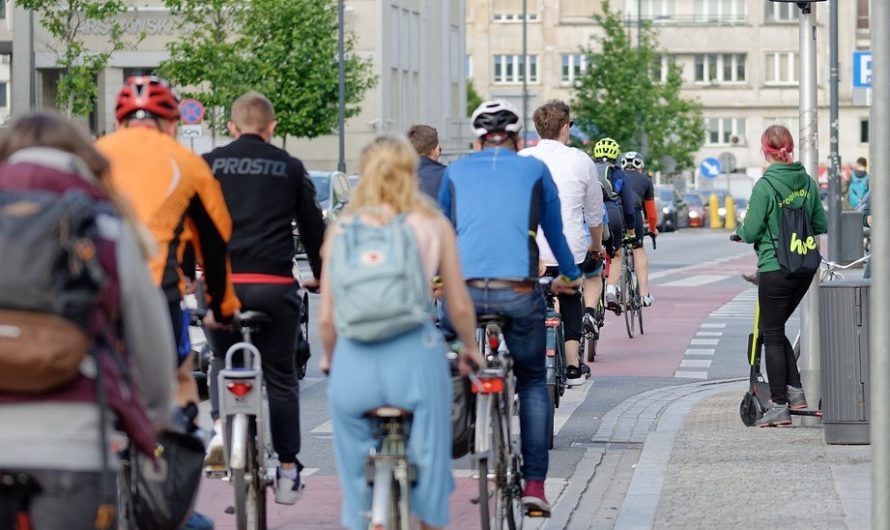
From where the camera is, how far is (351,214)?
20.2 feet

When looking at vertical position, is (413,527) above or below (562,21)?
below

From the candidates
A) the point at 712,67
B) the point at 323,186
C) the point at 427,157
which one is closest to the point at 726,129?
the point at 712,67

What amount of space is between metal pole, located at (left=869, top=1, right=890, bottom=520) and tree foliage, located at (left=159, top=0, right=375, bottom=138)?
138 ft

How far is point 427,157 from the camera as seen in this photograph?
38.8 ft

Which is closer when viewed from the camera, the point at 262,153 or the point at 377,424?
the point at 377,424

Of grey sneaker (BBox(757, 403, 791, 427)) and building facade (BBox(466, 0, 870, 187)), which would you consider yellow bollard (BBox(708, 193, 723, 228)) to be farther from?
grey sneaker (BBox(757, 403, 791, 427))

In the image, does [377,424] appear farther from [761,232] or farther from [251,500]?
[761,232]

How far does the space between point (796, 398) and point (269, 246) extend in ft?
16.4

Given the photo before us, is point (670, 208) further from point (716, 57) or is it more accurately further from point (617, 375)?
point (617, 375)

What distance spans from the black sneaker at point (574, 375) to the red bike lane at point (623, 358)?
2.26m

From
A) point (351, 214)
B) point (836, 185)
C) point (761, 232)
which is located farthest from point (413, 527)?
point (836, 185)

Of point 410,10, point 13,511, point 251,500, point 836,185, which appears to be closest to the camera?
point 13,511

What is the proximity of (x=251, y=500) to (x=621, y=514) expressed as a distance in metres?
1.87

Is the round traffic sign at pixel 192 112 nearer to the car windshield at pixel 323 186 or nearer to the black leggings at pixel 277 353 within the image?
the car windshield at pixel 323 186
